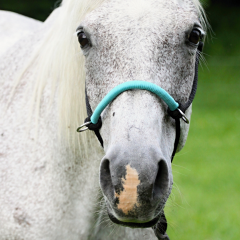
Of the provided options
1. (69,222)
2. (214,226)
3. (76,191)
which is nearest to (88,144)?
(76,191)

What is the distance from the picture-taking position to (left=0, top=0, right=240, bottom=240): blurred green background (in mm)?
4555

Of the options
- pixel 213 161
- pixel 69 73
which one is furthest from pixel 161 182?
pixel 213 161

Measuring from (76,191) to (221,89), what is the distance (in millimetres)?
9648

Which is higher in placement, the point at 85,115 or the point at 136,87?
the point at 136,87

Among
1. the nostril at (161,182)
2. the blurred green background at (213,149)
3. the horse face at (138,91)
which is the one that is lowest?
the blurred green background at (213,149)

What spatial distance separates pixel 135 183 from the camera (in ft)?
4.56

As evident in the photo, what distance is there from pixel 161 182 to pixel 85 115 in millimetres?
701

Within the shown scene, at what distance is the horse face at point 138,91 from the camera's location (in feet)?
4.63

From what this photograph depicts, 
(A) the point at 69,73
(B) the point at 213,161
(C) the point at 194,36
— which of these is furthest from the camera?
(B) the point at 213,161

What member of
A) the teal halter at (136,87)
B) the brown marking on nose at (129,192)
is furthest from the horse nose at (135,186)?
the teal halter at (136,87)

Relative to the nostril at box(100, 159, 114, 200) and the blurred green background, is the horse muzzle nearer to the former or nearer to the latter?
the nostril at box(100, 159, 114, 200)

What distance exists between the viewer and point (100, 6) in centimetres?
175

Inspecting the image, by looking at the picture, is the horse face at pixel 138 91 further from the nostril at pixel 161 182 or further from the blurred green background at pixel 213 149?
the blurred green background at pixel 213 149

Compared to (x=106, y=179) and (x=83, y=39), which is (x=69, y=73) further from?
(x=106, y=179)
